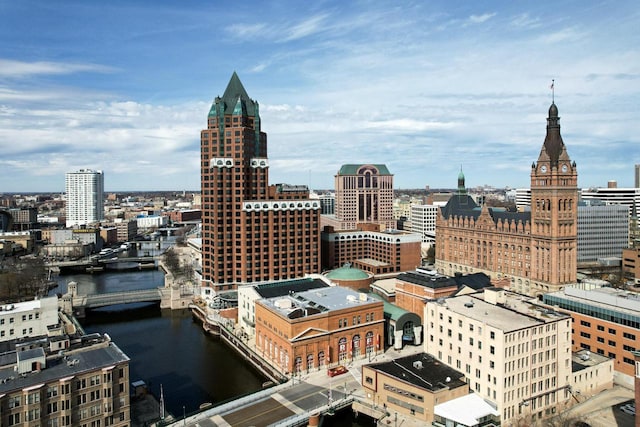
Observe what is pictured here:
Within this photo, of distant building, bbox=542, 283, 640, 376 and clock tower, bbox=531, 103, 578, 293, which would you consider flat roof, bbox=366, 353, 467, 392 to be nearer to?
distant building, bbox=542, 283, 640, 376

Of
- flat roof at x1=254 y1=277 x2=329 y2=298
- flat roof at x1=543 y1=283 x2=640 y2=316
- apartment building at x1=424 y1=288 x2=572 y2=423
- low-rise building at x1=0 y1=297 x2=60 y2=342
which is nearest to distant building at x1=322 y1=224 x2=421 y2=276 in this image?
flat roof at x1=254 y1=277 x2=329 y2=298

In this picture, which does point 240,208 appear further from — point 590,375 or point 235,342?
point 590,375

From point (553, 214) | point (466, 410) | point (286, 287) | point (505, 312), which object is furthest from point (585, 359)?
point (286, 287)

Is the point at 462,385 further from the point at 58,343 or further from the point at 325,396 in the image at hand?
the point at 58,343

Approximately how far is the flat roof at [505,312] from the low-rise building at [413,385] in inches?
359

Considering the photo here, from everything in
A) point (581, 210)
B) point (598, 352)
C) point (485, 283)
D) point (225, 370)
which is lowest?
point (225, 370)

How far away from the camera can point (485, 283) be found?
107 m

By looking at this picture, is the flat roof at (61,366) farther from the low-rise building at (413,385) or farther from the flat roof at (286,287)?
the flat roof at (286,287)

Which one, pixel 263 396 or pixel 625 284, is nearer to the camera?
pixel 263 396

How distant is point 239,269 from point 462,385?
7266cm

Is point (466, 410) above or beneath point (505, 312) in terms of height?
beneath

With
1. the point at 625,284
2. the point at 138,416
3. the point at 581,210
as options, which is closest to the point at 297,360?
the point at 138,416

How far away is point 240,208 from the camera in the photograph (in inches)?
4943

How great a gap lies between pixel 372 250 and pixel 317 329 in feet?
281
